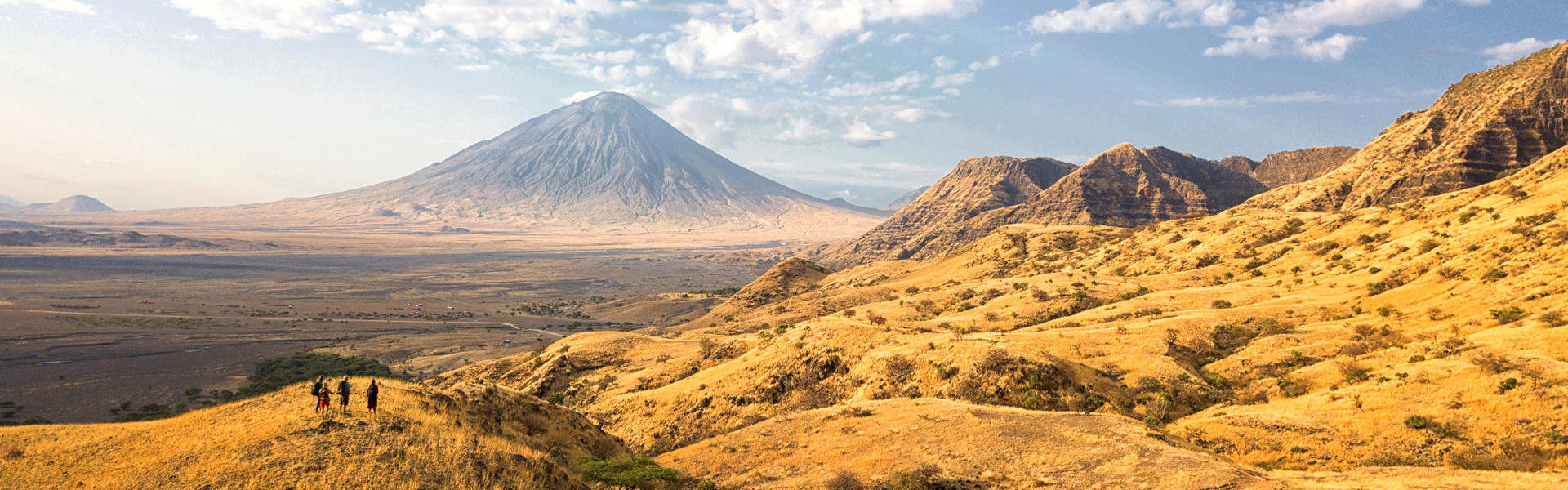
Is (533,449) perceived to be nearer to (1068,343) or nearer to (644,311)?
(1068,343)

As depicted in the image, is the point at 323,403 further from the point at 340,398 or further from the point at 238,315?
the point at 238,315

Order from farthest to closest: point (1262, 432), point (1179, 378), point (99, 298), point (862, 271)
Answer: point (99, 298), point (862, 271), point (1179, 378), point (1262, 432)

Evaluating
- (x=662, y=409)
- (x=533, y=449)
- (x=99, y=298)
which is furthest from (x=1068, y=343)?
(x=99, y=298)

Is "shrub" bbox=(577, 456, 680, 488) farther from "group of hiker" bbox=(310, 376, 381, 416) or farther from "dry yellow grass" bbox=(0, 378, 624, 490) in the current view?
"group of hiker" bbox=(310, 376, 381, 416)

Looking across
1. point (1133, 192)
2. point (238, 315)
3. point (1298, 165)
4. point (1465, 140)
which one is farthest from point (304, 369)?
point (1298, 165)

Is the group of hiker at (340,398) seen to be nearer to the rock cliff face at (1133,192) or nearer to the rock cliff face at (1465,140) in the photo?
the rock cliff face at (1465,140)
